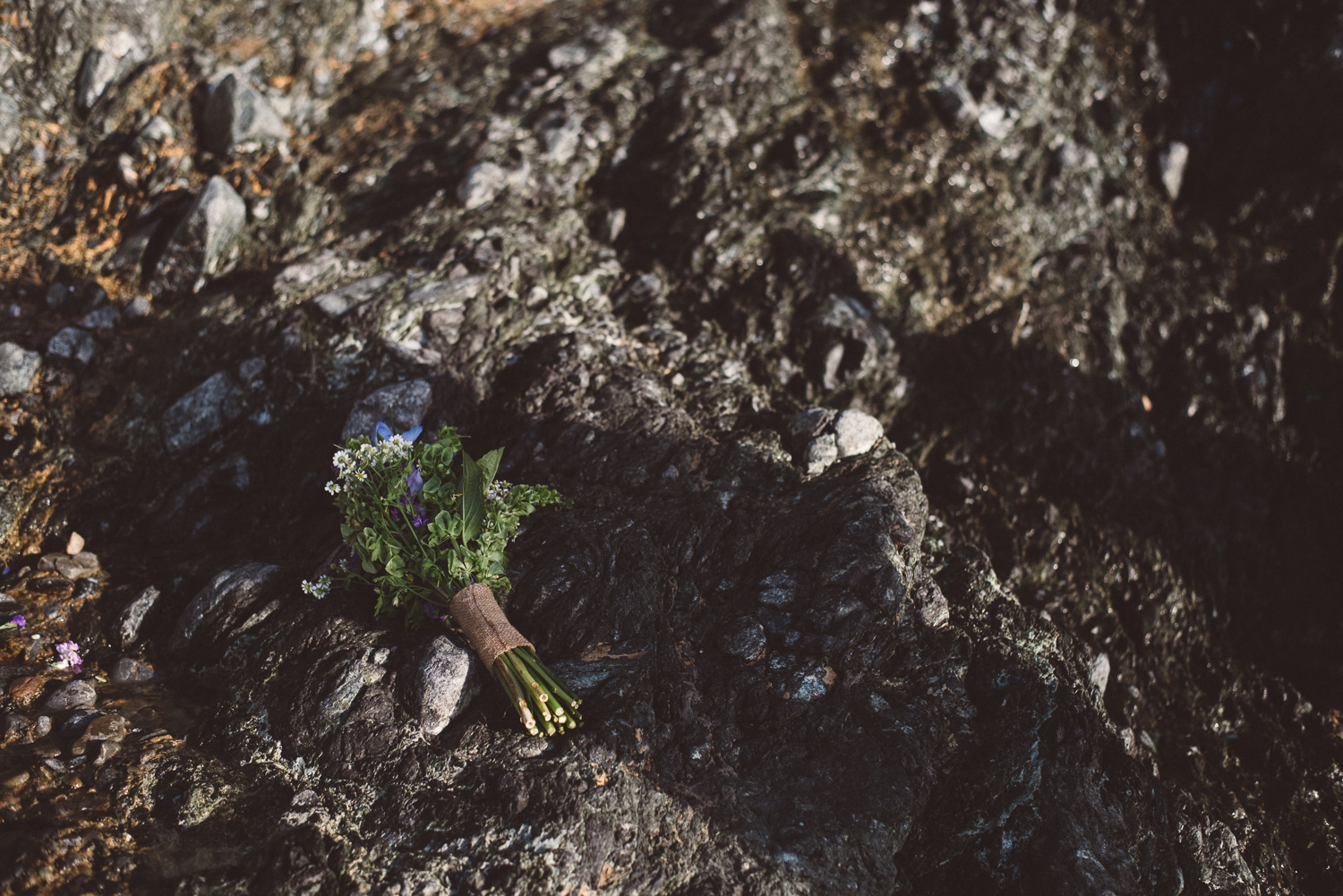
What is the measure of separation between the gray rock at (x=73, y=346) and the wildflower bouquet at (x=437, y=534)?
8.02ft

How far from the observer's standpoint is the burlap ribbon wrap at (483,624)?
2855 millimetres

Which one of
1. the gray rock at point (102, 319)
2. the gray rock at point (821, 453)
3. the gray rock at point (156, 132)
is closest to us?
the gray rock at point (821, 453)

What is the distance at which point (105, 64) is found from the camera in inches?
203

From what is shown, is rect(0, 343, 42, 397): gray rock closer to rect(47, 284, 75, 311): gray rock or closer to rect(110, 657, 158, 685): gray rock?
rect(47, 284, 75, 311): gray rock

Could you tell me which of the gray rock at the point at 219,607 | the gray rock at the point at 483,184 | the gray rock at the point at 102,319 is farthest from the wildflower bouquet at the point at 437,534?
the gray rock at the point at 102,319

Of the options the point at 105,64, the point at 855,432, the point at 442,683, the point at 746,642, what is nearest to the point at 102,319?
the point at 105,64

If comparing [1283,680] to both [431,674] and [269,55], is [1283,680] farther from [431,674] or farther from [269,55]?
[269,55]

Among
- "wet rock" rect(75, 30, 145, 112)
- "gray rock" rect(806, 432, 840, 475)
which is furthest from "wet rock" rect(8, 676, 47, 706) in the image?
"wet rock" rect(75, 30, 145, 112)

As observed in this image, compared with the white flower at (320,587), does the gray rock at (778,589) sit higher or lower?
lower

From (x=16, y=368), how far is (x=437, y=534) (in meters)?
3.01

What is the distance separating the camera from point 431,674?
9.48 feet

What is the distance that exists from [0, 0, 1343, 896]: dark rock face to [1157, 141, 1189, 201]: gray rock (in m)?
0.03

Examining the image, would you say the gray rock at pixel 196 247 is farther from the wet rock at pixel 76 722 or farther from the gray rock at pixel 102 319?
the wet rock at pixel 76 722

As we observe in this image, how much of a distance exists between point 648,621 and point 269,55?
5.13 m
